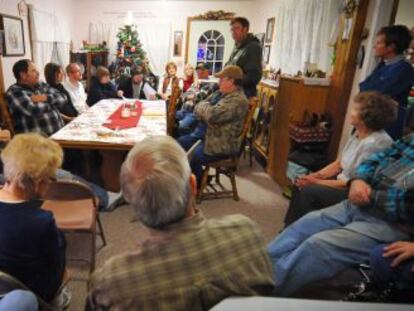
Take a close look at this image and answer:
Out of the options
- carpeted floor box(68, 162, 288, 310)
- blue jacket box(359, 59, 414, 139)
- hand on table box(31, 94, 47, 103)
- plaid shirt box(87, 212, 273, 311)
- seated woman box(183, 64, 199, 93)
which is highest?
blue jacket box(359, 59, 414, 139)

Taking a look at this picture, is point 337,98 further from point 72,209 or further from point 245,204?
point 72,209

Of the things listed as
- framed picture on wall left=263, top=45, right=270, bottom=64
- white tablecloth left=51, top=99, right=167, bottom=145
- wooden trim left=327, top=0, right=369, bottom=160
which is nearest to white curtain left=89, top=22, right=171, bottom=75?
framed picture on wall left=263, top=45, right=270, bottom=64

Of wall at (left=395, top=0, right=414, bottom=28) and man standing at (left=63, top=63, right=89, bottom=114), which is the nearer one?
wall at (left=395, top=0, right=414, bottom=28)

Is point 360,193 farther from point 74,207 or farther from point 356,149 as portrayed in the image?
point 74,207

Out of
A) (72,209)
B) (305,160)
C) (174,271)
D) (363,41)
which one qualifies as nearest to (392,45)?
(363,41)

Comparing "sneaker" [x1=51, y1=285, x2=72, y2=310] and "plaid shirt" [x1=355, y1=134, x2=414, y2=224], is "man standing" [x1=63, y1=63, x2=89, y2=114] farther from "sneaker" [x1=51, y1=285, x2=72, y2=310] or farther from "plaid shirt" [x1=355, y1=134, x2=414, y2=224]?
"plaid shirt" [x1=355, y1=134, x2=414, y2=224]

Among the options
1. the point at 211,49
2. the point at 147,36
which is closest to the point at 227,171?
the point at 211,49

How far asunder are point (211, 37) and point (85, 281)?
571 cm

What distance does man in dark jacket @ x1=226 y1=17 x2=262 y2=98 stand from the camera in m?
3.18

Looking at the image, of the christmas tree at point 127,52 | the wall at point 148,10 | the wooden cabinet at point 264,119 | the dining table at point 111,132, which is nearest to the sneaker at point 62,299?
the dining table at point 111,132

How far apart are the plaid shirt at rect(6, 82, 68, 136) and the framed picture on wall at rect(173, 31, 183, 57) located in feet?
14.0

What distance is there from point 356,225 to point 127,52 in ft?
19.4

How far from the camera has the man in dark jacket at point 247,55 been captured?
3.18 m

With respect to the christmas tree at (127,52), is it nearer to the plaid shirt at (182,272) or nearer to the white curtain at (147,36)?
the white curtain at (147,36)
